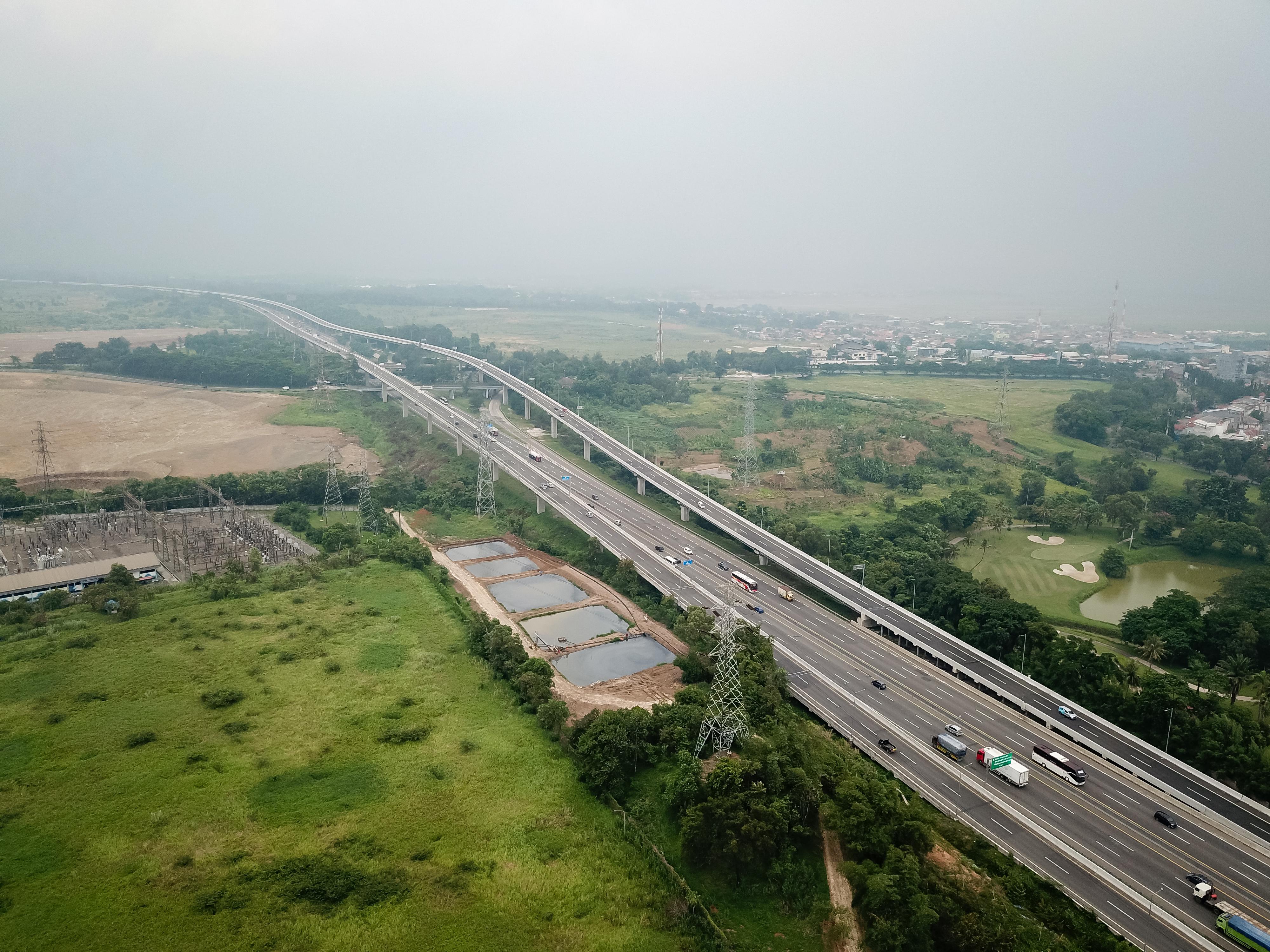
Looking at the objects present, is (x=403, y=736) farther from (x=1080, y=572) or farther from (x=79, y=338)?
(x=79, y=338)

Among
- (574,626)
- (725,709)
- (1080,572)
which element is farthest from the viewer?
(1080,572)

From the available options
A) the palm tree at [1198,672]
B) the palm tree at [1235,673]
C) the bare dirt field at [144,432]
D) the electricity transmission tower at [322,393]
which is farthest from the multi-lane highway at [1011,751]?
the electricity transmission tower at [322,393]

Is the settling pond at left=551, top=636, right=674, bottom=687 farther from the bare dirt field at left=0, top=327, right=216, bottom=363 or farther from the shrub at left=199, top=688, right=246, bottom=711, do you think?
the bare dirt field at left=0, top=327, right=216, bottom=363

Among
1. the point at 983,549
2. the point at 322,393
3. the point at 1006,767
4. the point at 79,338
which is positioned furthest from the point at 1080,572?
the point at 79,338

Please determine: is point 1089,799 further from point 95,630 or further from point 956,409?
point 956,409

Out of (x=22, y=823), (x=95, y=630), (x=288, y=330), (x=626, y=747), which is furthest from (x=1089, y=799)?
(x=288, y=330)
